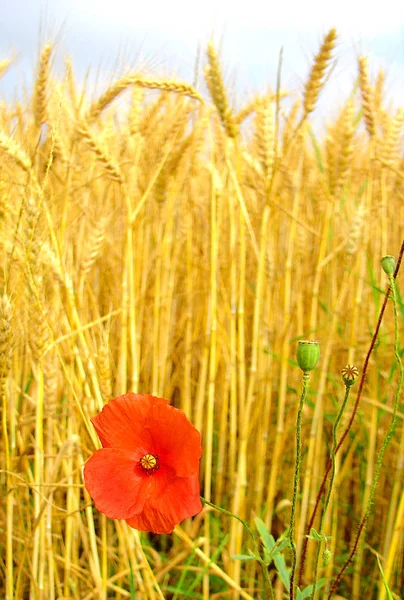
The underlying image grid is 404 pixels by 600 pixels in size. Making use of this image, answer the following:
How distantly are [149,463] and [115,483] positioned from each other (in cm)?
3

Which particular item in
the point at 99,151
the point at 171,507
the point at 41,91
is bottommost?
the point at 171,507

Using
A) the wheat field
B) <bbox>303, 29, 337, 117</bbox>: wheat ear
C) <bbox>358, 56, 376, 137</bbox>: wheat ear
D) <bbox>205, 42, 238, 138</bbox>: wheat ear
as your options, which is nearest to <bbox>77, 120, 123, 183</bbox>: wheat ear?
the wheat field

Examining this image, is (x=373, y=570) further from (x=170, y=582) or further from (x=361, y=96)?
(x=361, y=96)

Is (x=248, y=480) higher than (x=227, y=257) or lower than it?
lower

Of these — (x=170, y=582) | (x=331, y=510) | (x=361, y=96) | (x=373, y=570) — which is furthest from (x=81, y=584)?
(x=361, y=96)

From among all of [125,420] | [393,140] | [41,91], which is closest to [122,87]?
[41,91]

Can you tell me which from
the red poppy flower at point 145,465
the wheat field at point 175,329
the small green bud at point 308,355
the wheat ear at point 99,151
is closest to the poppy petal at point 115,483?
the red poppy flower at point 145,465

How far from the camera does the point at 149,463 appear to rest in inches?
22.4

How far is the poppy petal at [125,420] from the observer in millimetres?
539

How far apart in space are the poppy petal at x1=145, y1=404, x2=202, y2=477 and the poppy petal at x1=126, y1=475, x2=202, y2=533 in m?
0.01

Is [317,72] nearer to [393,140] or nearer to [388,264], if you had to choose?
[393,140]

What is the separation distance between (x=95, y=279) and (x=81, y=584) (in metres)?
0.71

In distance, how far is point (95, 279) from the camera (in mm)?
1596

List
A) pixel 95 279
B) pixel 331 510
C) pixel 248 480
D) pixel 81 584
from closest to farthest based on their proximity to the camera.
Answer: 1. pixel 81 584
2. pixel 331 510
3. pixel 248 480
4. pixel 95 279
